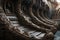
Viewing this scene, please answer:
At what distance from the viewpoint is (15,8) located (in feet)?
23.2

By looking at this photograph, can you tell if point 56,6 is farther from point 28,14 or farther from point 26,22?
point 26,22

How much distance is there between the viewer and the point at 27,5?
8516mm

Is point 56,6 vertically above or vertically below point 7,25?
below

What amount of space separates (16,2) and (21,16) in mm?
754

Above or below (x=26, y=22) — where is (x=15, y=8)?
above

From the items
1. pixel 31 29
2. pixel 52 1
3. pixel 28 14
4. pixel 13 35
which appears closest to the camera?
pixel 13 35

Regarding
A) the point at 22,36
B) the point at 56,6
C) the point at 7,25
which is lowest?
A: the point at 56,6

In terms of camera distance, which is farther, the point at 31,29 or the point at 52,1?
the point at 52,1

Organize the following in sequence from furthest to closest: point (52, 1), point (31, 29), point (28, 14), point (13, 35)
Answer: point (52, 1)
point (28, 14)
point (31, 29)
point (13, 35)

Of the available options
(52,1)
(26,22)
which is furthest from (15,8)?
(52,1)

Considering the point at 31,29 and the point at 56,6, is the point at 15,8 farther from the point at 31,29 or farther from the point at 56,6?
the point at 56,6

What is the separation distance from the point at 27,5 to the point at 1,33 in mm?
4233

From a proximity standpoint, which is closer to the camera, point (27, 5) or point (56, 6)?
point (27, 5)

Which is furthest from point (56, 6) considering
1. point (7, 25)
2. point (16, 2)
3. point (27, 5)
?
point (7, 25)
